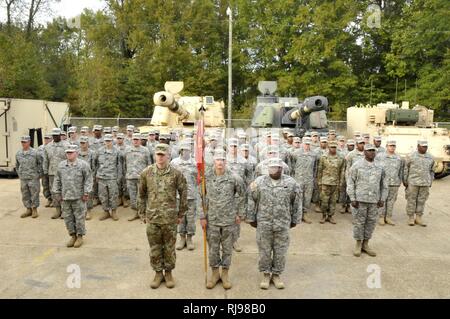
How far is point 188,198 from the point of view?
7520 mm

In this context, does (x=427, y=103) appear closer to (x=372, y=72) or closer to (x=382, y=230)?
(x=372, y=72)

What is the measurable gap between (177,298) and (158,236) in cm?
81

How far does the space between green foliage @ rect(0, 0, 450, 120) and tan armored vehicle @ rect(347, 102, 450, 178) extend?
10.4 meters

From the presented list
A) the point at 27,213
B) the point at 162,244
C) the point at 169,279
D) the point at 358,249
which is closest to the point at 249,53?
the point at 27,213

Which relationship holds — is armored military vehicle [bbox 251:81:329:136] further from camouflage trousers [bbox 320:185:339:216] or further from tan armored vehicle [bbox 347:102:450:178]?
camouflage trousers [bbox 320:185:339:216]

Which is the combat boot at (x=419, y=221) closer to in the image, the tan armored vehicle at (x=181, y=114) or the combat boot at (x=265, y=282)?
the combat boot at (x=265, y=282)

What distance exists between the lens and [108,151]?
30.7ft

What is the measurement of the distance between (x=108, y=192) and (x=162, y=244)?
3862mm

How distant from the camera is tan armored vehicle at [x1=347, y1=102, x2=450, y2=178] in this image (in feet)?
46.8

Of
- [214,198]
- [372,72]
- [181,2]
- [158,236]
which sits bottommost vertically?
[158,236]

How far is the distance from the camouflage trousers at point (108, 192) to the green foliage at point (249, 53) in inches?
747

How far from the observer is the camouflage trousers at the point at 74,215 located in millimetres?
7391

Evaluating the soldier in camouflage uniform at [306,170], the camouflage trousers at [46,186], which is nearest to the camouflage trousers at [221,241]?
the soldier in camouflage uniform at [306,170]
